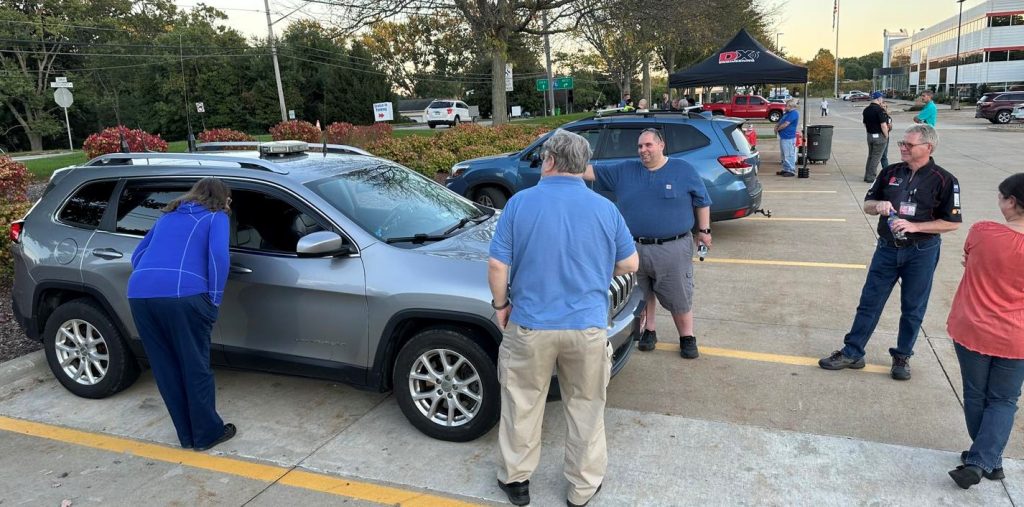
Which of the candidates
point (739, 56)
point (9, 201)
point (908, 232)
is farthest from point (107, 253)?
point (739, 56)

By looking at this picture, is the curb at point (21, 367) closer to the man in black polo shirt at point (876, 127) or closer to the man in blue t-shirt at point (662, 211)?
the man in blue t-shirt at point (662, 211)

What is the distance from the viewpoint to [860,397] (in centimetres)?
409

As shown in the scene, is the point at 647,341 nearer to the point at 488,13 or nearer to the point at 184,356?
the point at 184,356

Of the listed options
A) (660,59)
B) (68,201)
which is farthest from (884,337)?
(660,59)

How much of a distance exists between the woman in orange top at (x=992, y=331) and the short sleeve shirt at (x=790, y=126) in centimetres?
1158

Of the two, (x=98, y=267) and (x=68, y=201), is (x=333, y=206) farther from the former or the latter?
(x=68, y=201)

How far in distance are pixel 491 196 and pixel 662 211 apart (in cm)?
513

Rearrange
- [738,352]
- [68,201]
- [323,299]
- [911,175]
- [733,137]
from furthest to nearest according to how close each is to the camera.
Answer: [733,137] → [738,352] → [68,201] → [911,175] → [323,299]

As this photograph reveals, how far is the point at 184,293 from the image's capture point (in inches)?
135

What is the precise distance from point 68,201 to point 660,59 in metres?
39.5

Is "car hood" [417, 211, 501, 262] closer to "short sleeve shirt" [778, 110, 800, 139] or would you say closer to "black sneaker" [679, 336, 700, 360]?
"black sneaker" [679, 336, 700, 360]

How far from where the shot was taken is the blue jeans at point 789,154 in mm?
14250

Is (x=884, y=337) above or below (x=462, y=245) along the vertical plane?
below

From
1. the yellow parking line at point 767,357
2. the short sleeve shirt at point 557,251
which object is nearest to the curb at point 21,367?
the short sleeve shirt at point 557,251
